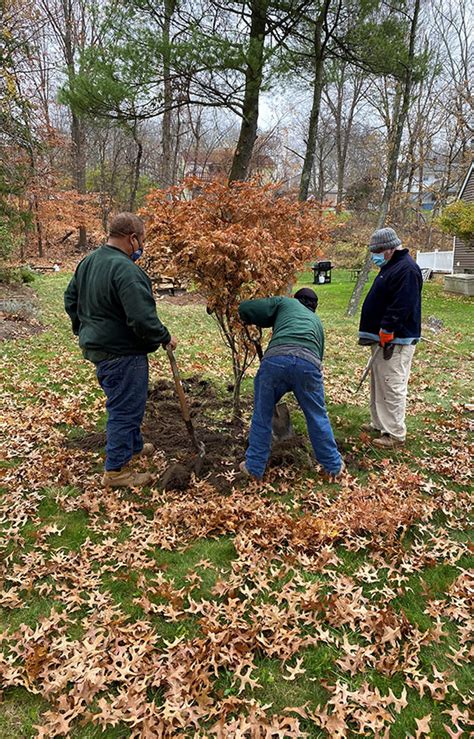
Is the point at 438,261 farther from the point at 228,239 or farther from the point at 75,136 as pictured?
the point at 228,239

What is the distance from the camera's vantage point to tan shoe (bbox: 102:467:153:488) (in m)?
3.97

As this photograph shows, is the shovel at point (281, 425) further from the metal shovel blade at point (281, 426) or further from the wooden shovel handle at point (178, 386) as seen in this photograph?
the wooden shovel handle at point (178, 386)

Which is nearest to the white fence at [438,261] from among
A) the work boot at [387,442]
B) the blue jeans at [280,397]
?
the work boot at [387,442]

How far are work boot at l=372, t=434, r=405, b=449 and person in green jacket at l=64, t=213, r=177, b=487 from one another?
2.50 meters

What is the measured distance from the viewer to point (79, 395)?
6156 millimetres

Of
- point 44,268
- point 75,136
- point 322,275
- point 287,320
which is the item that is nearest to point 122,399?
point 287,320

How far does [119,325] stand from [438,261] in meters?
25.7

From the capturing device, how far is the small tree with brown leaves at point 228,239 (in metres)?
4.13

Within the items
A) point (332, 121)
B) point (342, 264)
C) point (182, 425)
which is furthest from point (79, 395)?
point (332, 121)

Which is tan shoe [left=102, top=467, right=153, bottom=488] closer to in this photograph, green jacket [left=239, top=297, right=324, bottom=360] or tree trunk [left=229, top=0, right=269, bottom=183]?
green jacket [left=239, top=297, right=324, bottom=360]

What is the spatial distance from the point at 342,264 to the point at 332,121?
1530 centimetres

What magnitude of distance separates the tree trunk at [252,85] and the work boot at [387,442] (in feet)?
14.2

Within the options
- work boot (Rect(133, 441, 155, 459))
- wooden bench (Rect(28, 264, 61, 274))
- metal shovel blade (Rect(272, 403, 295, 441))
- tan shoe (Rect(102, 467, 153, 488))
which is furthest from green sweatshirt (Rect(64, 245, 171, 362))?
wooden bench (Rect(28, 264, 61, 274))

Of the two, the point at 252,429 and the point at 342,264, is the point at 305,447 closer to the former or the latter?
the point at 252,429
